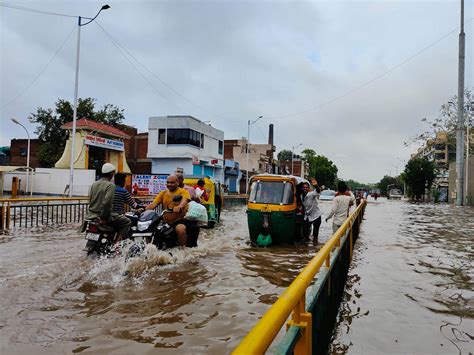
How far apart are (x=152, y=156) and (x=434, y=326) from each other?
38.9 meters

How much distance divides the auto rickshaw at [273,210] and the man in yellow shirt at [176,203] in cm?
302

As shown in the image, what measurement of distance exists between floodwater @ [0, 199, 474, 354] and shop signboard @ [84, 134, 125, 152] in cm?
2456

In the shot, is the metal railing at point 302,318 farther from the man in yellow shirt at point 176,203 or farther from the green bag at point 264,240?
the green bag at point 264,240

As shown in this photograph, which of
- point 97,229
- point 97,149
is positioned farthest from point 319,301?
point 97,149

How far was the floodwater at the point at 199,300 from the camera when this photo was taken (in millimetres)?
3992

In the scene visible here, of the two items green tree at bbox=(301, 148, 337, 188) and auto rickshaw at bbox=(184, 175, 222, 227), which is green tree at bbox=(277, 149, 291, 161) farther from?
auto rickshaw at bbox=(184, 175, 222, 227)

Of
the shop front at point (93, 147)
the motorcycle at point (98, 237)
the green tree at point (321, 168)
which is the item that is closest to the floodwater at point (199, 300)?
the motorcycle at point (98, 237)

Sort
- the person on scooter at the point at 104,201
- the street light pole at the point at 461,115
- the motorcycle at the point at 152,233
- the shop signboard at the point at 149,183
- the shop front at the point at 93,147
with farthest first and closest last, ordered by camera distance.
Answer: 1. the street light pole at the point at 461,115
2. the shop front at the point at 93,147
3. the shop signboard at the point at 149,183
4. the motorcycle at the point at 152,233
5. the person on scooter at the point at 104,201

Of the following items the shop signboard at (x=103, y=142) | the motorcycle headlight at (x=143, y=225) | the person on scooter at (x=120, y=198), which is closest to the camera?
the motorcycle headlight at (x=143, y=225)

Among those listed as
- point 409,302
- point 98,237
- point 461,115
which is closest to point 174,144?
point 461,115

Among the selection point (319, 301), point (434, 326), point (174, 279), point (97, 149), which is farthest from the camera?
point (97, 149)

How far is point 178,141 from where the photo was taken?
41.1m

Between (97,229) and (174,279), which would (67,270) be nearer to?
→ (97,229)

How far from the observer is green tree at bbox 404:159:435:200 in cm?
5578
